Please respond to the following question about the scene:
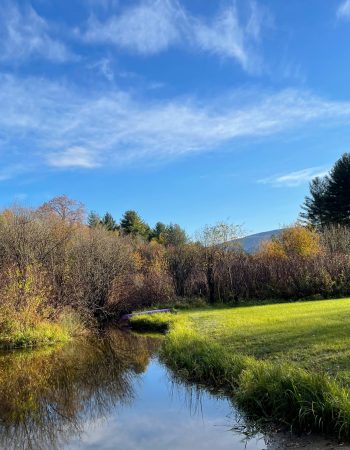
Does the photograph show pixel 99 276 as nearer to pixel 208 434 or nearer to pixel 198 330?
pixel 198 330

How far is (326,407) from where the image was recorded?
580 cm

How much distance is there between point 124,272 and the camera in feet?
86.0

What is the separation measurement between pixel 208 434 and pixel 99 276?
58.2 feet

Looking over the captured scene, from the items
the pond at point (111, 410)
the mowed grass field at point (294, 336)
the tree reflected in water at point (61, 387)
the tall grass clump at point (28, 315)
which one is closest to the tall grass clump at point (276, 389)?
the pond at point (111, 410)

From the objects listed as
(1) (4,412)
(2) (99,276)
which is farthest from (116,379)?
(2) (99,276)

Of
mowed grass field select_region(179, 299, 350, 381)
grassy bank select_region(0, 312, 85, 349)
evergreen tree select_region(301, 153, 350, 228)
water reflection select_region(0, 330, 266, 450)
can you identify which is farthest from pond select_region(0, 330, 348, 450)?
evergreen tree select_region(301, 153, 350, 228)

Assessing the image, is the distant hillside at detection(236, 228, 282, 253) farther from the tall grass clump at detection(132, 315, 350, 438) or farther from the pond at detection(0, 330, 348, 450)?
the tall grass clump at detection(132, 315, 350, 438)

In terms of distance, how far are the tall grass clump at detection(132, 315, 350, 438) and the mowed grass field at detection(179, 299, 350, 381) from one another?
0.82 meters

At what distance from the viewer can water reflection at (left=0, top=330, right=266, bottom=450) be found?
6.93 meters

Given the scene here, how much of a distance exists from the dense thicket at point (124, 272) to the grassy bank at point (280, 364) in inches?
314

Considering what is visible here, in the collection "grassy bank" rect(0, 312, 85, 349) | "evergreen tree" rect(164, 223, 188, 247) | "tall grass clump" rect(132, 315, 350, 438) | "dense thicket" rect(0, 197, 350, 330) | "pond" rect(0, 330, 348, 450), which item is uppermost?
"evergreen tree" rect(164, 223, 188, 247)

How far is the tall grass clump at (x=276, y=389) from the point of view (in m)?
5.79

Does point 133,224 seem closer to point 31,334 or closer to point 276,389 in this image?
point 31,334

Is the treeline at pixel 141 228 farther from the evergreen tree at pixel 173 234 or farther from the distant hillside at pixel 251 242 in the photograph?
the distant hillside at pixel 251 242
